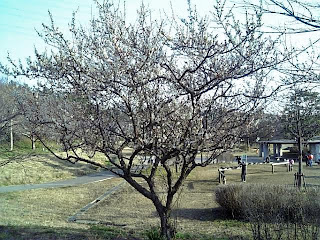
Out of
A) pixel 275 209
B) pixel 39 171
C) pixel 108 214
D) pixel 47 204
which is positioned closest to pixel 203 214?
pixel 108 214

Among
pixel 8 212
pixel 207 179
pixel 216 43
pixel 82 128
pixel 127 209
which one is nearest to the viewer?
pixel 216 43

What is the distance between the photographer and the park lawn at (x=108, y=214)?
7559mm

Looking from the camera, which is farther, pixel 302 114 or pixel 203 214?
pixel 203 214

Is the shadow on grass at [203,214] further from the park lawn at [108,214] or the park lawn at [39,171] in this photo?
the park lawn at [39,171]

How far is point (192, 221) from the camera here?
1130cm

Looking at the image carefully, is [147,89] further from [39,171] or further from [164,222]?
[39,171]

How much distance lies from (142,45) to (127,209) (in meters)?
9.81

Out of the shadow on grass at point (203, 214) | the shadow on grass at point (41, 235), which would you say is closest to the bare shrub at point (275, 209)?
the shadow on grass at point (203, 214)

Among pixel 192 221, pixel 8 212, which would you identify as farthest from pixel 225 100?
pixel 8 212

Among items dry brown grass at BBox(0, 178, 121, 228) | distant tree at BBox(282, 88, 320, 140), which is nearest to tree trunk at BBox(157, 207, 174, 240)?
distant tree at BBox(282, 88, 320, 140)

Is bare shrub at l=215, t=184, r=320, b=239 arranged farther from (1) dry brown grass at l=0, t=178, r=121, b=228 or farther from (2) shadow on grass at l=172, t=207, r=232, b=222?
(1) dry brown grass at l=0, t=178, r=121, b=228

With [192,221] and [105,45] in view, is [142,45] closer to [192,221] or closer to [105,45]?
[105,45]

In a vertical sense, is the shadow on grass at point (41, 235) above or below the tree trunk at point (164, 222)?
below

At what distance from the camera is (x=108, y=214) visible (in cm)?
1212
